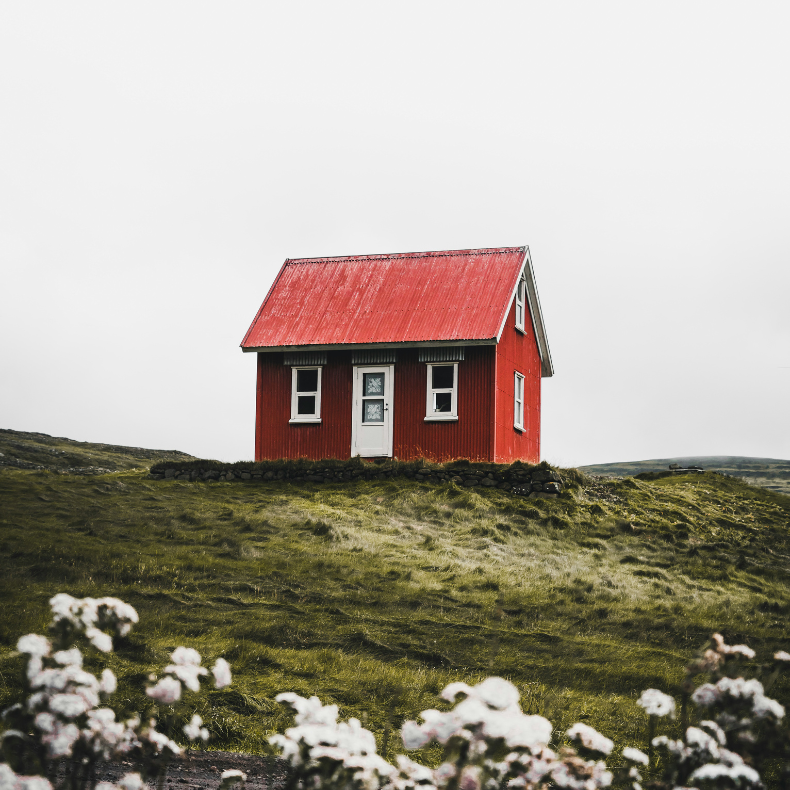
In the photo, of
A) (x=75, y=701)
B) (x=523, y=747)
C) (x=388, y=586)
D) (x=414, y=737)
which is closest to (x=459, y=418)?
(x=388, y=586)

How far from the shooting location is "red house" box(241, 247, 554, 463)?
25.8 meters

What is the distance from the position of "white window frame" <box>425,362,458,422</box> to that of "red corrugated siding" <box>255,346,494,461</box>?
132mm

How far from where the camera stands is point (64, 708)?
3.55m

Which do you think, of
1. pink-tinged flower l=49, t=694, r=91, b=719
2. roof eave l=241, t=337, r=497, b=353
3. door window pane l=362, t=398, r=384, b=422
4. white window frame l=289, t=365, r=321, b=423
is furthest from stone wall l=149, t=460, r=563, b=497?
pink-tinged flower l=49, t=694, r=91, b=719

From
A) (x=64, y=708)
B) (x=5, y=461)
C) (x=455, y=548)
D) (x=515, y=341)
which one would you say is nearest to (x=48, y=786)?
(x=64, y=708)

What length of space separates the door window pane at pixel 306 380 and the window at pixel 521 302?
21.7 feet

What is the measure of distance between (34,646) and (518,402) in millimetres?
25330

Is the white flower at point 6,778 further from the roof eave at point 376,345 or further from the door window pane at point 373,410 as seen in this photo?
the door window pane at point 373,410

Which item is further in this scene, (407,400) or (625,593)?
(407,400)

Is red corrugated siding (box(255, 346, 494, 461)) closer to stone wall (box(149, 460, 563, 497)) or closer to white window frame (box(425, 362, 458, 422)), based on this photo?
white window frame (box(425, 362, 458, 422))

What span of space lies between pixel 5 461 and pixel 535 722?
1602 inches

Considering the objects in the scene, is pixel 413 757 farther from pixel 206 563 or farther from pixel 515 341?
pixel 515 341

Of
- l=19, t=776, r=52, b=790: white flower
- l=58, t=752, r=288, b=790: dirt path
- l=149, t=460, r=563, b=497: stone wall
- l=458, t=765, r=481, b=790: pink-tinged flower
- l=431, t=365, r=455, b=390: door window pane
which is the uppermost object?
l=431, t=365, r=455, b=390: door window pane

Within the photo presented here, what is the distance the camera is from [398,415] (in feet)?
86.3
